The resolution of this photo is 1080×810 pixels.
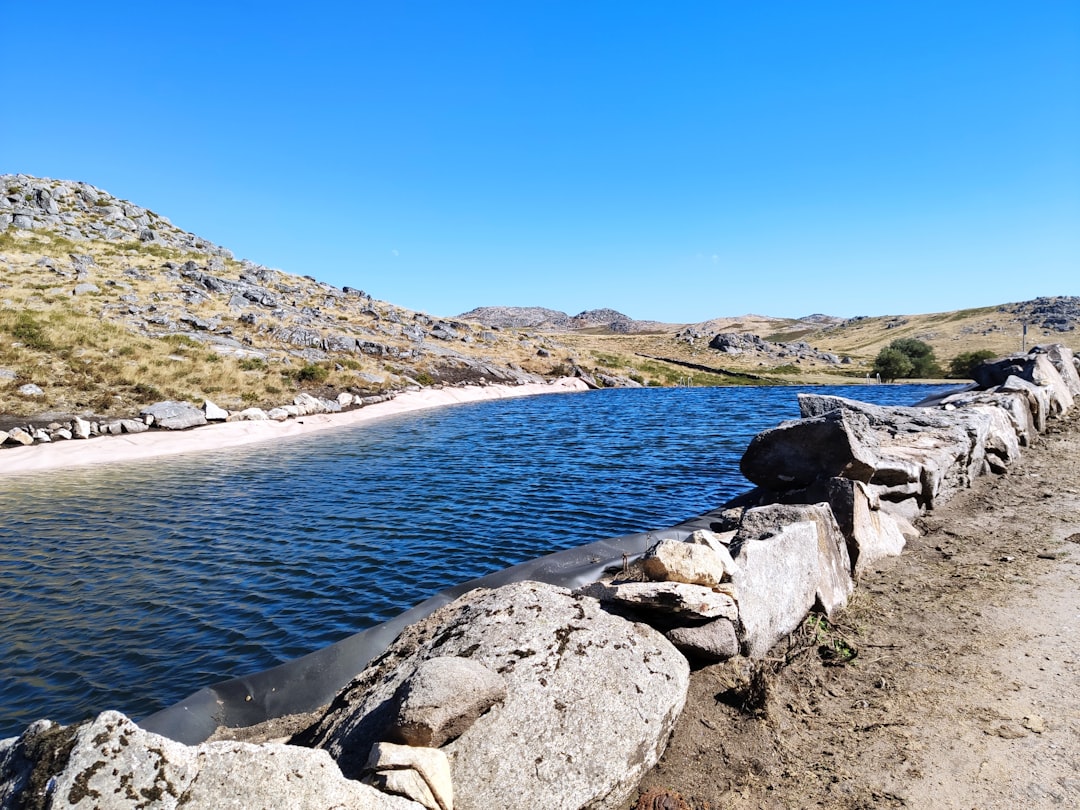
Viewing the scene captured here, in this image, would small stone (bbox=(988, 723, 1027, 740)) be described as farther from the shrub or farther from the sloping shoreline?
the shrub

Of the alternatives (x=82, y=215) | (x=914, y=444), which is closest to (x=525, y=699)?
(x=914, y=444)

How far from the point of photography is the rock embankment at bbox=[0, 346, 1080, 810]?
12.1ft

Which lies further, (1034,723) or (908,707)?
(908,707)

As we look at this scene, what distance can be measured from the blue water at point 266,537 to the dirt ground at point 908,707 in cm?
688

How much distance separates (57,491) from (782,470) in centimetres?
2513

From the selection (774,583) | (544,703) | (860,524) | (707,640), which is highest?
(544,703)

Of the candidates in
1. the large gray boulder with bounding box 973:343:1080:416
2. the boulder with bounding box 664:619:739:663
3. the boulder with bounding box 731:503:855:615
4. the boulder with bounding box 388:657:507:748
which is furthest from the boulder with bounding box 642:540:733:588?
the large gray boulder with bounding box 973:343:1080:416

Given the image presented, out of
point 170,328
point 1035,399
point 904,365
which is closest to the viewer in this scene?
point 1035,399

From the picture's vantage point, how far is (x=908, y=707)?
670 centimetres

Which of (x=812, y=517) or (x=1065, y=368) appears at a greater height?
(x=1065, y=368)

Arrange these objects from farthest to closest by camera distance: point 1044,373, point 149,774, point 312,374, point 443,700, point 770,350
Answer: point 770,350
point 312,374
point 1044,373
point 443,700
point 149,774

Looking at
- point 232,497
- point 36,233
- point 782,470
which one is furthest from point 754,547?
point 36,233

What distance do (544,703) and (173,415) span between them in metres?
34.6

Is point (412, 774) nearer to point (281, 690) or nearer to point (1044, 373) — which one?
point (281, 690)
